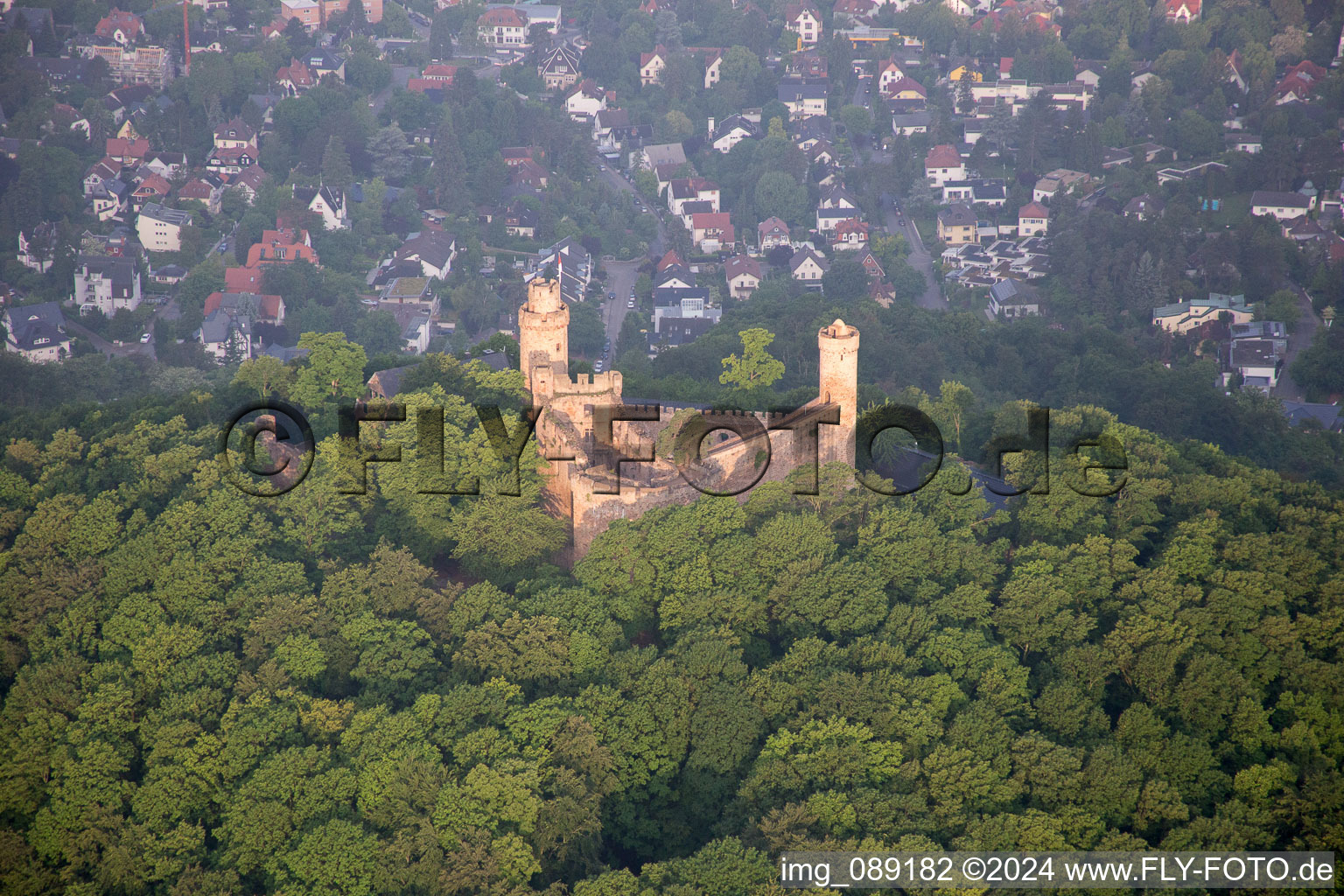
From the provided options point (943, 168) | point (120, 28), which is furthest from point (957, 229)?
point (120, 28)

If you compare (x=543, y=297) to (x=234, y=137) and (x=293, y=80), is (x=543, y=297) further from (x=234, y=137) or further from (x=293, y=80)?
(x=293, y=80)

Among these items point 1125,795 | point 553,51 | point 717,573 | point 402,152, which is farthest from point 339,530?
point 553,51

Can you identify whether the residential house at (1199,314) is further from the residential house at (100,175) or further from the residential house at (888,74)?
the residential house at (100,175)

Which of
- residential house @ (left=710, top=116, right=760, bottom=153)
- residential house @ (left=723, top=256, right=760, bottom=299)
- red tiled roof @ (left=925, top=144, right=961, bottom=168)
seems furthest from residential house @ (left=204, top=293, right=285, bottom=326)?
red tiled roof @ (left=925, top=144, right=961, bottom=168)

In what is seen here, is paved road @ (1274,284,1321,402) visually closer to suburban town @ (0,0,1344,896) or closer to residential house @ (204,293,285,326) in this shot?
suburban town @ (0,0,1344,896)

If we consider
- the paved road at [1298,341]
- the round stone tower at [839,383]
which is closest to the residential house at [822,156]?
the paved road at [1298,341]

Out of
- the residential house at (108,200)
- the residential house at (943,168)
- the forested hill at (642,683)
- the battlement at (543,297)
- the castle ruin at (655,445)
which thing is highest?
the residential house at (943,168)
